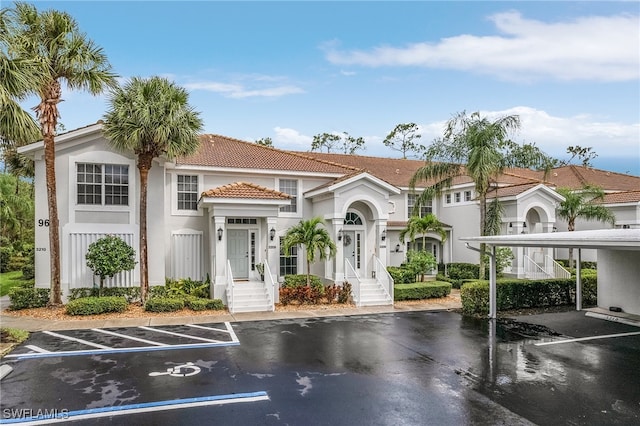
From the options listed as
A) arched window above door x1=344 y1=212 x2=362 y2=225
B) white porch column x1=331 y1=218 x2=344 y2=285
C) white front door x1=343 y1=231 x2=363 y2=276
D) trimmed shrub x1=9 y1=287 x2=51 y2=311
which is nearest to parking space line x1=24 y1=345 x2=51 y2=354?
trimmed shrub x1=9 y1=287 x2=51 y2=311

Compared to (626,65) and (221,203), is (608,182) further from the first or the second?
(221,203)

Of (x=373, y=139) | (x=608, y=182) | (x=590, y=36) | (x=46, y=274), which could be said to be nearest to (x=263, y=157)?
(x=46, y=274)

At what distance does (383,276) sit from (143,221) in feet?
34.4

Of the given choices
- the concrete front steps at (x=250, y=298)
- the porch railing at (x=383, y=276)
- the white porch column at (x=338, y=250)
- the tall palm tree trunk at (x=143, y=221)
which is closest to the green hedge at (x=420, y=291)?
the porch railing at (x=383, y=276)

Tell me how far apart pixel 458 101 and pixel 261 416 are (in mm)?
23057

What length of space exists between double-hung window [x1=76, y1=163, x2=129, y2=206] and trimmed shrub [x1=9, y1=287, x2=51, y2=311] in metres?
3.76

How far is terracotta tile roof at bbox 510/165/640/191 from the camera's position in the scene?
31.5 metres

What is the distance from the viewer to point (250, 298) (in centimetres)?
1705

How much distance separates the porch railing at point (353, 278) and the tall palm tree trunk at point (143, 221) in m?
8.47

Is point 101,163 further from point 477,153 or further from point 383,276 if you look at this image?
point 477,153

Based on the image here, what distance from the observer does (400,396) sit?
7910 mm

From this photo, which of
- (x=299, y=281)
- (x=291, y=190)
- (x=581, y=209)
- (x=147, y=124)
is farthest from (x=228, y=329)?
(x=581, y=209)

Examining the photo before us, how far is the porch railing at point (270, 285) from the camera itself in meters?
16.9

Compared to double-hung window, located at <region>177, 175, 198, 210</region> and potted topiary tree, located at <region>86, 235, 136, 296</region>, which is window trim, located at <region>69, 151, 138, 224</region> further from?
double-hung window, located at <region>177, 175, 198, 210</region>
